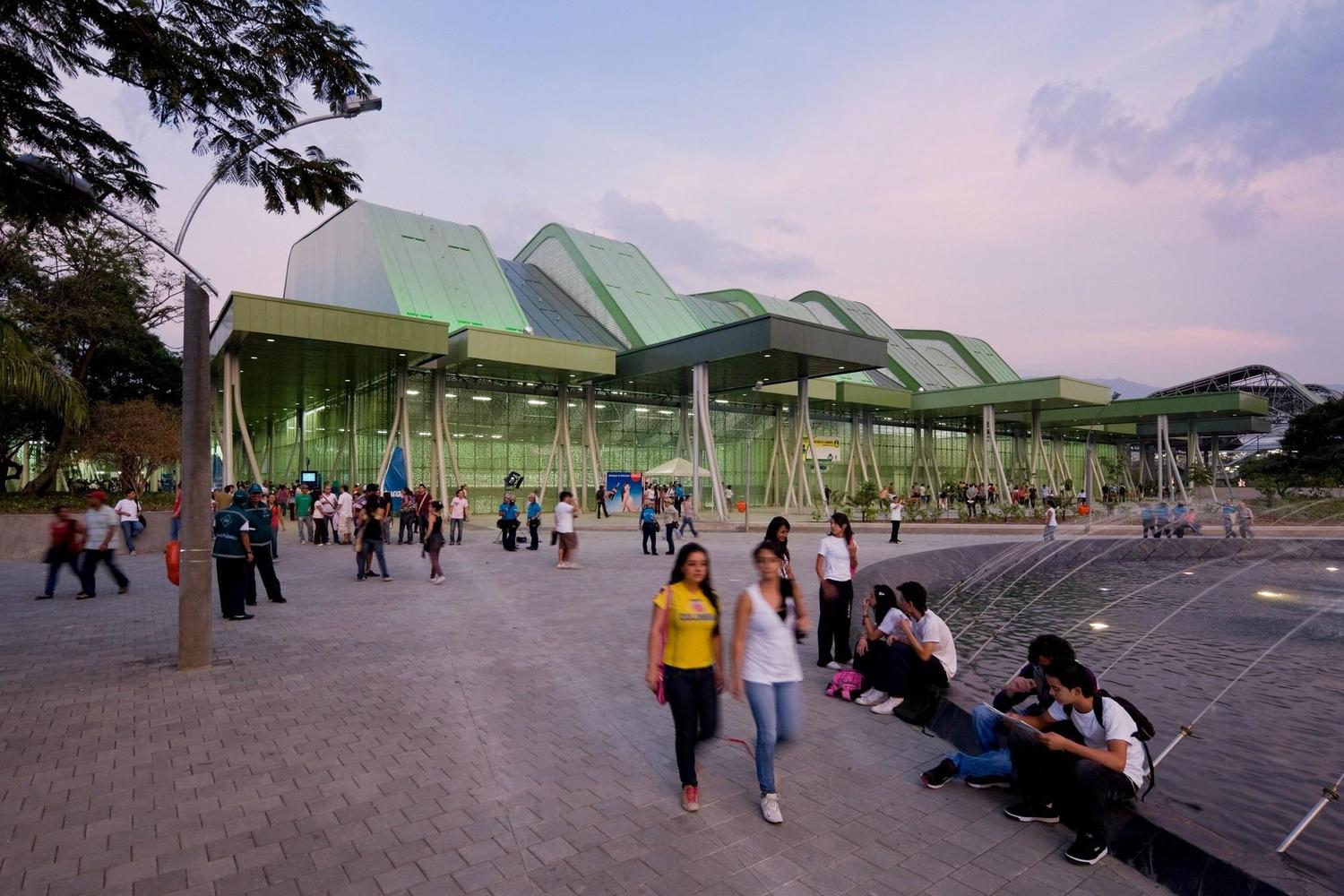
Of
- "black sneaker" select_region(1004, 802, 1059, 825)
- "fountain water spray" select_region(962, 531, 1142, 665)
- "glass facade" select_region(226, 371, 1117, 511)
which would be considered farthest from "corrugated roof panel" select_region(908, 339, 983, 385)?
"black sneaker" select_region(1004, 802, 1059, 825)

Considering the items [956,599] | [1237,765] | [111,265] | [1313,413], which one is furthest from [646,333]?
[1313,413]

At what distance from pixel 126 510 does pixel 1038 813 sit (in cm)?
1866

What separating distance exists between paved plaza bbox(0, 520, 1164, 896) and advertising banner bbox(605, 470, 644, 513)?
80.2 feet

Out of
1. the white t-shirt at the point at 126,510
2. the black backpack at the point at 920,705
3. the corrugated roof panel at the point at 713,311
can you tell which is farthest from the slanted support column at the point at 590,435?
the black backpack at the point at 920,705

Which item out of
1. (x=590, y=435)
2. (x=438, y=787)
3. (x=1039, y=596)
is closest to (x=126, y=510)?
(x=438, y=787)

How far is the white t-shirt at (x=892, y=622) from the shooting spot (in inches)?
233

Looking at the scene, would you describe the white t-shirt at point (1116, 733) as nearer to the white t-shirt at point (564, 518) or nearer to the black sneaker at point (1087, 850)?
the black sneaker at point (1087, 850)

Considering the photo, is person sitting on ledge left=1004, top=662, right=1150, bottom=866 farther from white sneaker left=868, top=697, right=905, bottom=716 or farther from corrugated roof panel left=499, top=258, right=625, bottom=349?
corrugated roof panel left=499, top=258, right=625, bottom=349

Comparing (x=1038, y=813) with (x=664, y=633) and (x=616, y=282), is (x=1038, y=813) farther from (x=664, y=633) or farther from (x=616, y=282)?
(x=616, y=282)

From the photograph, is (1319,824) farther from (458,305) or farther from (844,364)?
(458,305)

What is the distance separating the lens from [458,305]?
32438 mm

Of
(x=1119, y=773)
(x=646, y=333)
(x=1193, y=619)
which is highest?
(x=646, y=333)

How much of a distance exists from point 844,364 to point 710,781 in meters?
25.5

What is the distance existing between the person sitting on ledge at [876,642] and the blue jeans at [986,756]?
4.13 feet
